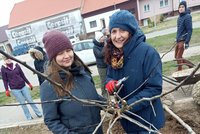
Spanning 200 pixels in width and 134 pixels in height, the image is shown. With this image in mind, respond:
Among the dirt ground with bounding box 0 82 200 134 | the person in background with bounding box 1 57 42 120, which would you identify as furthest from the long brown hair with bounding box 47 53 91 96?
the person in background with bounding box 1 57 42 120

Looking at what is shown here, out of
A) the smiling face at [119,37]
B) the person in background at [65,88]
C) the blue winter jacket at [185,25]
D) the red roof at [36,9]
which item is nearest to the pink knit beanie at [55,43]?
the person in background at [65,88]

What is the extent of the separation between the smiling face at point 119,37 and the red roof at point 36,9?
34.0 m

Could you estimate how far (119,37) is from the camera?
2061 millimetres

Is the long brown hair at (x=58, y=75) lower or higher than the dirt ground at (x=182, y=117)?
higher

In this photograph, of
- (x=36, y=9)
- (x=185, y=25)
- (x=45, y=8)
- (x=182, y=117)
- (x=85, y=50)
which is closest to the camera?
(x=182, y=117)

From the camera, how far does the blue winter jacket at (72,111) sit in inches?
79.0

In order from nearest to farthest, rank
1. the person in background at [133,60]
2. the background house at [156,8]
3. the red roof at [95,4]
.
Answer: the person in background at [133,60] < the red roof at [95,4] < the background house at [156,8]

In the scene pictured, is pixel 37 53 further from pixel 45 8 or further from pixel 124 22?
pixel 45 8

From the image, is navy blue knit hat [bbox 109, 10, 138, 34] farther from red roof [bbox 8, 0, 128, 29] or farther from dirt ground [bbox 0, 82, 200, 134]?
red roof [bbox 8, 0, 128, 29]

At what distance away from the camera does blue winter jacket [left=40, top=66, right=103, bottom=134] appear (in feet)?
6.59

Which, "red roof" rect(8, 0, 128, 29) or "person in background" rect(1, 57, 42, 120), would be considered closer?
"person in background" rect(1, 57, 42, 120)

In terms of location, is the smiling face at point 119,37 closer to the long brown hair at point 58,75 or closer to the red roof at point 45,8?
the long brown hair at point 58,75

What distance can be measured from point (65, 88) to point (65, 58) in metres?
0.26

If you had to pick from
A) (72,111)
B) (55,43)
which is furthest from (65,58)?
(72,111)
